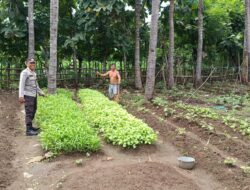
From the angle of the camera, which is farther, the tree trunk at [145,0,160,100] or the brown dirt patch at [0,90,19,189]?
the tree trunk at [145,0,160,100]

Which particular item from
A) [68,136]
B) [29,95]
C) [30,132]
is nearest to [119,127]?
[68,136]

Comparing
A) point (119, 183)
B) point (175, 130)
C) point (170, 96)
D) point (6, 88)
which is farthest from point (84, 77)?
point (119, 183)

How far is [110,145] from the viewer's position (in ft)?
26.8

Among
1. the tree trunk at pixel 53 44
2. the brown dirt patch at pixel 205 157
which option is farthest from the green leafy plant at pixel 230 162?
the tree trunk at pixel 53 44

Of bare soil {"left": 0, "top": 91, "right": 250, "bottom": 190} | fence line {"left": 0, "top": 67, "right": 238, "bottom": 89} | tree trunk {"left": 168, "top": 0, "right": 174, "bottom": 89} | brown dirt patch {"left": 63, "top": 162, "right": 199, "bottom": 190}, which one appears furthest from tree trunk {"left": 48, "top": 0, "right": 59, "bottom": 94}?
brown dirt patch {"left": 63, "top": 162, "right": 199, "bottom": 190}

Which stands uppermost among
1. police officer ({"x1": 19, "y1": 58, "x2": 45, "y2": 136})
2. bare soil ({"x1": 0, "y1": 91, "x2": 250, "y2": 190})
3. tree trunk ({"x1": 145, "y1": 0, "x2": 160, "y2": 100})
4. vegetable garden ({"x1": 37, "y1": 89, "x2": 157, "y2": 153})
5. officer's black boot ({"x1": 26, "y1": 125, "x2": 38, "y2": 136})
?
tree trunk ({"x1": 145, "y1": 0, "x2": 160, "y2": 100})

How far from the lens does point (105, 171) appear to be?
6.25 m

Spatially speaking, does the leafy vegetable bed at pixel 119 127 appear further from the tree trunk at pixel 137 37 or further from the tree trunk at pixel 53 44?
the tree trunk at pixel 137 37

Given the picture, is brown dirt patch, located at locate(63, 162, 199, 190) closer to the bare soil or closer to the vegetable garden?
the bare soil

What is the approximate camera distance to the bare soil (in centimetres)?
Answer: 587

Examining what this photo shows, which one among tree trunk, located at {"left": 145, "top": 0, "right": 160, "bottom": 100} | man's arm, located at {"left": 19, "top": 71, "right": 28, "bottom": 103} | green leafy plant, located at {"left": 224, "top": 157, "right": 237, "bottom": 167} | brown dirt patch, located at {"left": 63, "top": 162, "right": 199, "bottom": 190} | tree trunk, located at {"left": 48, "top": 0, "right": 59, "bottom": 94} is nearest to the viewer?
brown dirt patch, located at {"left": 63, "top": 162, "right": 199, "bottom": 190}

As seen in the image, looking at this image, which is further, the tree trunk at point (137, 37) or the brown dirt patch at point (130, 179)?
the tree trunk at point (137, 37)

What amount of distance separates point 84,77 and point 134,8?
4616mm

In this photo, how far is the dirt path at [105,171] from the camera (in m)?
5.83
